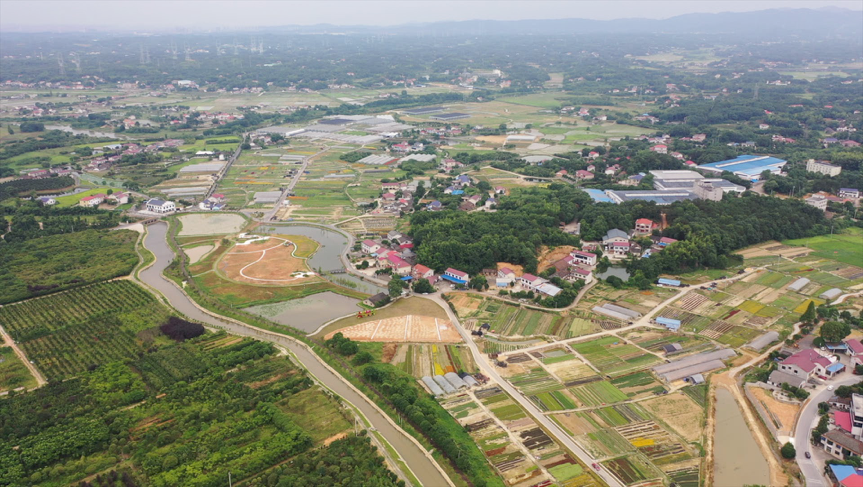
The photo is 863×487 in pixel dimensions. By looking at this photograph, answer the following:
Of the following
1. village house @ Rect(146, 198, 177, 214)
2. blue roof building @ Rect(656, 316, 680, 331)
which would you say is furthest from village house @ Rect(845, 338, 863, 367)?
village house @ Rect(146, 198, 177, 214)

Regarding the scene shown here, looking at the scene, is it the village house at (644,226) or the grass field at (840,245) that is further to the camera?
the village house at (644,226)

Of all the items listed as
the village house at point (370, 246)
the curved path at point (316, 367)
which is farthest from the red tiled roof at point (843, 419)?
the village house at point (370, 246)

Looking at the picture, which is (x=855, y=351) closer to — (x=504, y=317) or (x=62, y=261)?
(x=504, y=317)

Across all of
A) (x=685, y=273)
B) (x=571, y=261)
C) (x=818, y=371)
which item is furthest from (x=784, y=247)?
(x=818, y=371)

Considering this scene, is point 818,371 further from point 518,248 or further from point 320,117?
point 320,117

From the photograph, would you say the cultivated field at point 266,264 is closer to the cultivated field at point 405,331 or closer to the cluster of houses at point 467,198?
the cultivated field at point 405,331

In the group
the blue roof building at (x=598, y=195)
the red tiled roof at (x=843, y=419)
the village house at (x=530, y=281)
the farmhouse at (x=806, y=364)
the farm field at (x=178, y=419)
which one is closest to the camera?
→ the farm field at (x=178, y=419)
